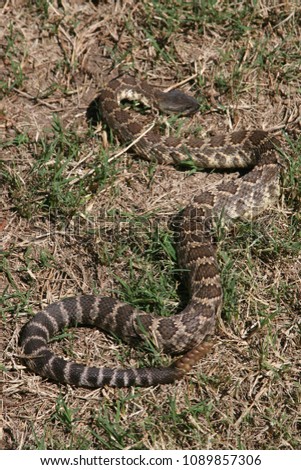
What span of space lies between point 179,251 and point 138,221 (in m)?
0.59

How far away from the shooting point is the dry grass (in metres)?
6.23

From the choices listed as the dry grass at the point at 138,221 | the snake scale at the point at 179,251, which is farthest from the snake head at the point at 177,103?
the dry grass at the point at 138,221

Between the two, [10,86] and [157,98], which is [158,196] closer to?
[157,98]

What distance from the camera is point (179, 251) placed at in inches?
291

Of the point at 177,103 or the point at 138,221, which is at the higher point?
the point at 177,103

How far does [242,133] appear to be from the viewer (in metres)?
8.57

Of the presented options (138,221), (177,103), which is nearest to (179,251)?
(138,221)

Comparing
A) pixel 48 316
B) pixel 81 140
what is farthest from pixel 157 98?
pixel 48 316

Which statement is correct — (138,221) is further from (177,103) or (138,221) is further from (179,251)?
(177,103)

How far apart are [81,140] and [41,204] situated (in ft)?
3.64

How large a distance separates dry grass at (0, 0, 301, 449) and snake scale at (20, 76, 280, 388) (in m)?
0.14

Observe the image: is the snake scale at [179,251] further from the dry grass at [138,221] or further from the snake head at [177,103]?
the dry grass at [138,221]

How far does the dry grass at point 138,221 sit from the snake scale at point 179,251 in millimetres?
140

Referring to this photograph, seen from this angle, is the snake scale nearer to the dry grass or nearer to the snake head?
the snake head
